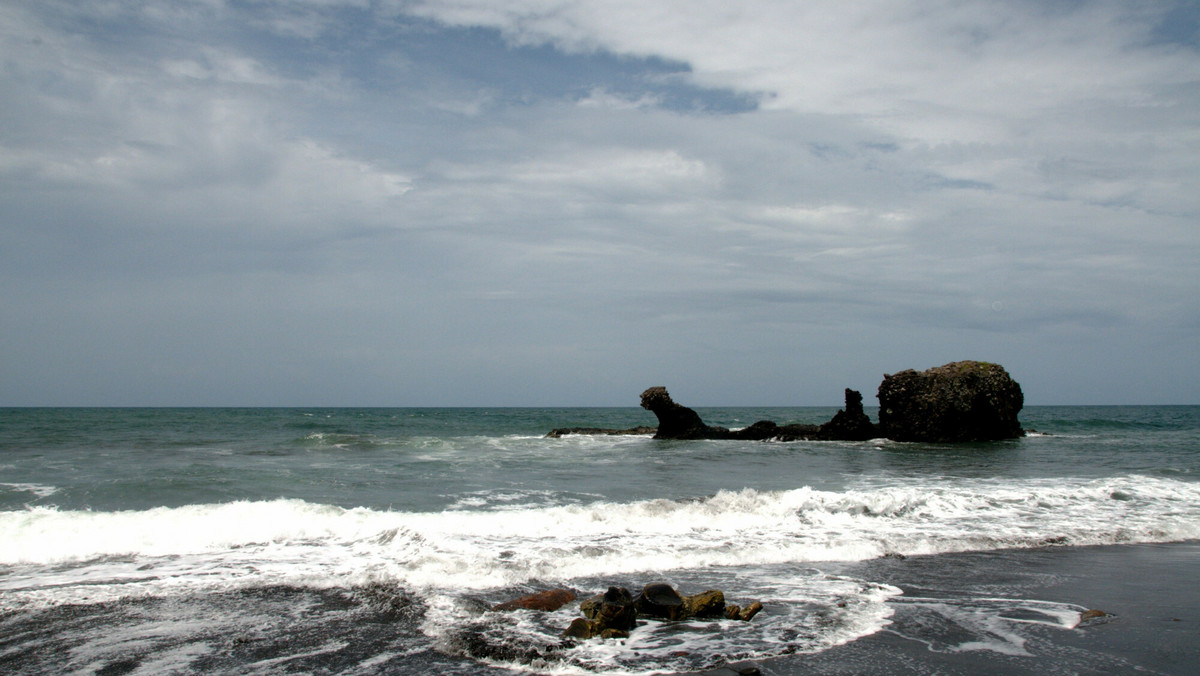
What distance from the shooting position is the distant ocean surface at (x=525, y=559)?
5.64 m

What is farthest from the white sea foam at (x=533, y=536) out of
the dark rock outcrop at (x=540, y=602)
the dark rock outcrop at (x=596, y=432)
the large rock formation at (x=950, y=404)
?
the dark rock outcrop at (x=596, y=432)

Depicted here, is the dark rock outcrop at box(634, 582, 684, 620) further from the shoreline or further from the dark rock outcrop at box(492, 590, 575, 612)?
the shoreline

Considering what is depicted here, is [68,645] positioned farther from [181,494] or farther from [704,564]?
[181,494]

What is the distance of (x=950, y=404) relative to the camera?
97.6ft

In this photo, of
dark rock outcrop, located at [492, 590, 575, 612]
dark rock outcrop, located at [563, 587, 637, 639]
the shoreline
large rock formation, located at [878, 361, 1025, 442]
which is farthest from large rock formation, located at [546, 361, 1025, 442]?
dark rock outcrop, located at [563, 587, 637, 639]

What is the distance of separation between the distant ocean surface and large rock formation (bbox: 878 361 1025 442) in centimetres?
1109

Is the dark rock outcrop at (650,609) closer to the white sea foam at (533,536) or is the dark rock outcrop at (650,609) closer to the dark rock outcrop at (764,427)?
the white sea foam at (533,536)

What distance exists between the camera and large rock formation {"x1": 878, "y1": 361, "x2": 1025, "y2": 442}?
29.8m

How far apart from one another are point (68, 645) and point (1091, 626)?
8.76m

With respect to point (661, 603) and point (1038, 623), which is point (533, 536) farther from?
point (1038, 623)

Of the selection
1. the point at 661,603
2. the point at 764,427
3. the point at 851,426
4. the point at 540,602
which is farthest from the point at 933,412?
the point at 540,602

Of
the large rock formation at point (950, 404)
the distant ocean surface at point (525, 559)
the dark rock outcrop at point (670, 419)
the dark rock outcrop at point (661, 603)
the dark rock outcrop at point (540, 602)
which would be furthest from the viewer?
the dark rock outcrop at point (670, 419)

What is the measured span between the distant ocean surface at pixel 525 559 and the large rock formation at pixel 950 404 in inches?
437

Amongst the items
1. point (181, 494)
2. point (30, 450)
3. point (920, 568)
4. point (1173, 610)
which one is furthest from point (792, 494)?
point (30, 450)
